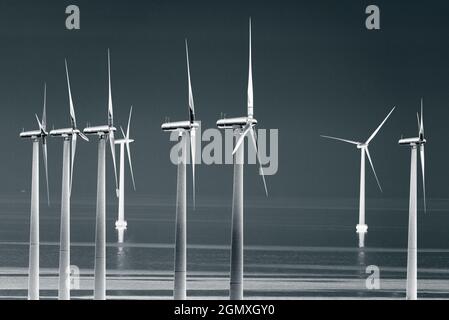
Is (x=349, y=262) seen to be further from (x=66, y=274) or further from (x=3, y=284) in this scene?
(x=66, y=274)

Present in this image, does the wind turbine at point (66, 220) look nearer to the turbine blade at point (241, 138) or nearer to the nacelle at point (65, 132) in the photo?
the nacelle at point (65, 132)

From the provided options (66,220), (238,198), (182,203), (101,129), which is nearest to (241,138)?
(238,198)

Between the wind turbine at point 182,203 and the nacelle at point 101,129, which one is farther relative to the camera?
the nacelle at point 101,129

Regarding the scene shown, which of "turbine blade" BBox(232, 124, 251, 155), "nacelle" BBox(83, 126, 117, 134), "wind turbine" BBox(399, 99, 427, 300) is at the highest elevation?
"nacelle" BBox(83, 126, 117, 134)

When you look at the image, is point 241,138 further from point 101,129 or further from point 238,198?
point 101,129

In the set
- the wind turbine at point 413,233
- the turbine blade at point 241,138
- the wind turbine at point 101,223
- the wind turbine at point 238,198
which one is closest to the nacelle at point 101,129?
the wind turbine at point 101,223

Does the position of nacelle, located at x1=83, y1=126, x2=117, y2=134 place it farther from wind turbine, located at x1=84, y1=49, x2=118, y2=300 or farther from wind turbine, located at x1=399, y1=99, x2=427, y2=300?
wind turbine, located at x1=399, y1=99, x2=427, y2=300

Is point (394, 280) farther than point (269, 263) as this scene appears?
No

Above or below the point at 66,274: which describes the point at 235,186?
above

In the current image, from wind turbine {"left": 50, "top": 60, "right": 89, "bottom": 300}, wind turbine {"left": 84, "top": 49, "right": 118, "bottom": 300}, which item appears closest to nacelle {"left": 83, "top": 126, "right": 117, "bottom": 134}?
wind turbine {"left": 84, "top": 49, "right": 118, "bottom": 300}
